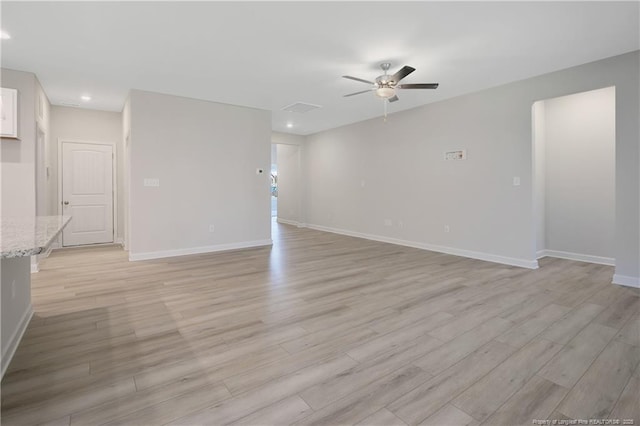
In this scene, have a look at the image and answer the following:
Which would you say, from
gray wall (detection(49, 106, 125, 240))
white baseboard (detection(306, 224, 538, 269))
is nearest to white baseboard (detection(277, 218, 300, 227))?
white baseboard (detection(306, 224, 538, 269))

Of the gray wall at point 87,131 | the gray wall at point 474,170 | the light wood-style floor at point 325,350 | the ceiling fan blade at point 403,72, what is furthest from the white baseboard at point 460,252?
the gray wall at point 87,131

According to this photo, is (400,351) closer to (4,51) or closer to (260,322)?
(260,322)

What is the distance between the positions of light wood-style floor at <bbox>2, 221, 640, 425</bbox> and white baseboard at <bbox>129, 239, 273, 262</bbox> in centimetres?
94

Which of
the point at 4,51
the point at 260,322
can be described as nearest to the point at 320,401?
the point at 260,322

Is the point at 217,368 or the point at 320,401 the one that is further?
the point at 217,368

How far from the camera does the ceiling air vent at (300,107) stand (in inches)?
235

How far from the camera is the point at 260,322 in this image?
273 centimetres

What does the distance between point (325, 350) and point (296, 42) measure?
305 cm

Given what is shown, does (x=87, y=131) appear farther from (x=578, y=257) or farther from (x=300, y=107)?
(x=578, y=257)

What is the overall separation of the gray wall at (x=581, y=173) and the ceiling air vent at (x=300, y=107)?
4.05 m

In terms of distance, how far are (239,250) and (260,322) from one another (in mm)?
3378

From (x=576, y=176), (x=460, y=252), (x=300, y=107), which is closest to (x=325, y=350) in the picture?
(x=460, y=252)

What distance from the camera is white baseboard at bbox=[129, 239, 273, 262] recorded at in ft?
16.9

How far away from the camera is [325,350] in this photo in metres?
2.25
